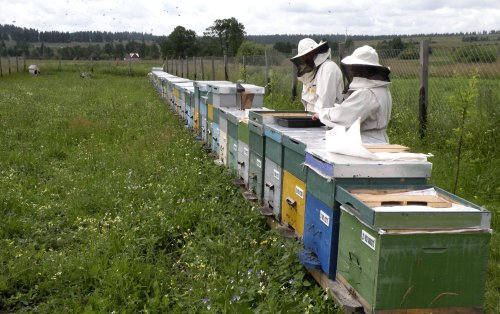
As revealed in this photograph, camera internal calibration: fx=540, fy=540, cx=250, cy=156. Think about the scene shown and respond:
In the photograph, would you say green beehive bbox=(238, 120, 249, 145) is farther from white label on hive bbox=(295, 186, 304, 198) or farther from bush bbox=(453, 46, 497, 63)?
bush bbox=(453, 46, 497, 63)

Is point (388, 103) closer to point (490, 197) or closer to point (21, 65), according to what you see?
point (490, 197)

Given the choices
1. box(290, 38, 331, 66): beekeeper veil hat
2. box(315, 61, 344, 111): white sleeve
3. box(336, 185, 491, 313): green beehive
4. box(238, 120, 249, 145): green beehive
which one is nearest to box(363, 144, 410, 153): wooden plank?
box(336, 185, 491, 313): green beehive

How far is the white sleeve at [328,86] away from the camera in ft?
18.0

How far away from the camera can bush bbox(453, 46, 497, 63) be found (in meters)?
7.29

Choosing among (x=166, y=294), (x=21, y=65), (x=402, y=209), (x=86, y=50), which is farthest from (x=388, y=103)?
(x=86, y=50)

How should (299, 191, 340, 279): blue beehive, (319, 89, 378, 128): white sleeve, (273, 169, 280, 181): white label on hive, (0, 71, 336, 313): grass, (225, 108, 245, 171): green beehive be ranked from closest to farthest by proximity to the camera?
(299, 191, 340, 279): blue beehive
(0, 71, 336, 313): grass
(319, 89, 378, 128): white sleeve
(273, 169, 280, 181): white label on hive
(225, 108, 245, 171): green beehive

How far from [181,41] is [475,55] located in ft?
220

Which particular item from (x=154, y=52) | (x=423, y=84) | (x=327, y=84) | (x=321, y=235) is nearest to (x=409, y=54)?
(x=423, y=84)

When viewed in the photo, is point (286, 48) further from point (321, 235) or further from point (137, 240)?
point (321, 235)

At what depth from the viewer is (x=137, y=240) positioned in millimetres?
4699

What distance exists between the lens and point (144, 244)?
4.73 metres

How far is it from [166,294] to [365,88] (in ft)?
7.20

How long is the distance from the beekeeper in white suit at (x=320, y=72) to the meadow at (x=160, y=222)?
49.7 inches

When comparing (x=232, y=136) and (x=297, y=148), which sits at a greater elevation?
(x=297, y=148)
